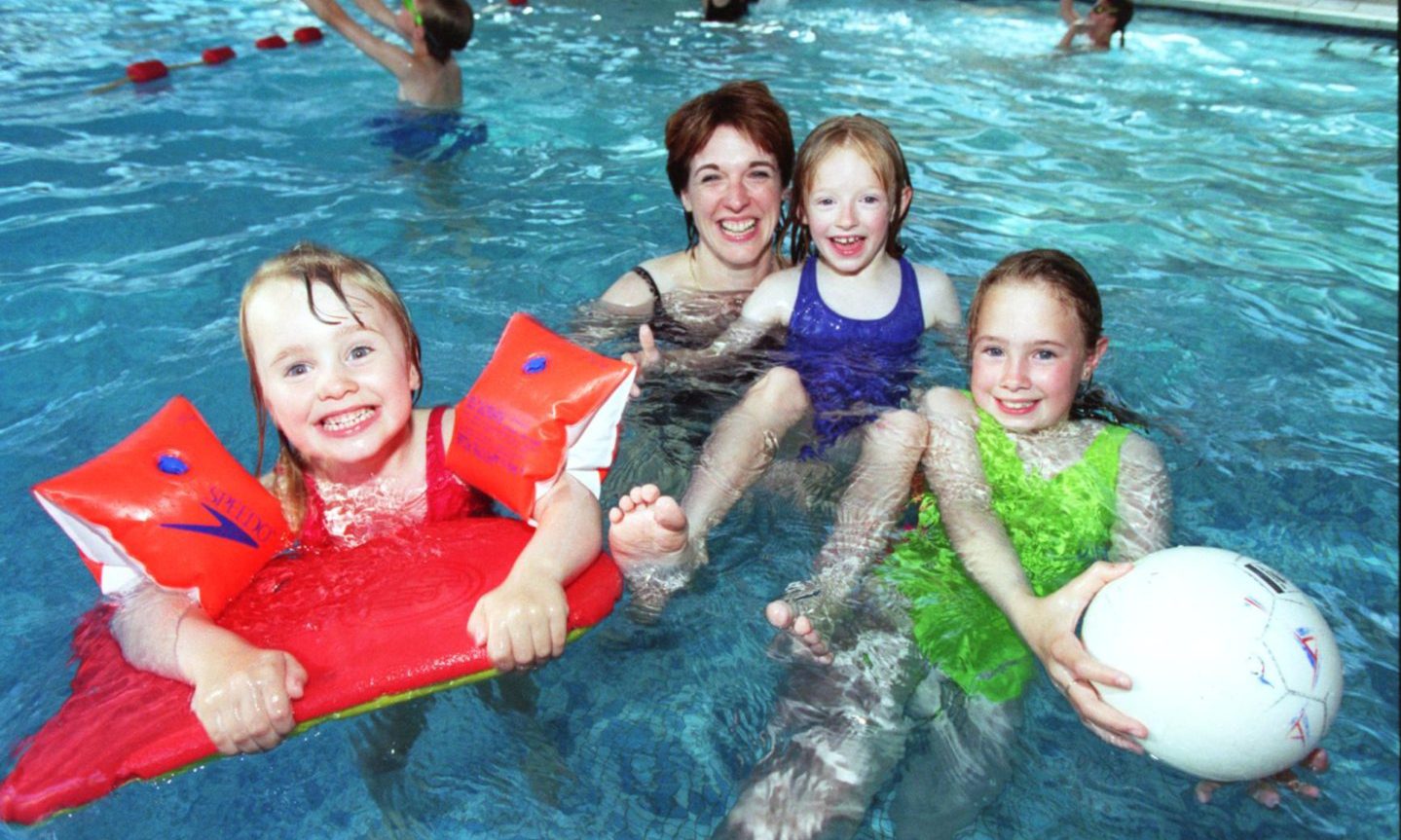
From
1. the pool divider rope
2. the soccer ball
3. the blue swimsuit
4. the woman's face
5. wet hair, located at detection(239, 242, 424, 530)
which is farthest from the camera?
the woman's face

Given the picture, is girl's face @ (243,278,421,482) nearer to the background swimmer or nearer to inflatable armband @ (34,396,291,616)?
inflatable armband @ (34,396,291,616)

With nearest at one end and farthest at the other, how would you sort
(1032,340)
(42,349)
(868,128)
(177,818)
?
(177,818) → (1032,340) → (868,128) → (42,349)

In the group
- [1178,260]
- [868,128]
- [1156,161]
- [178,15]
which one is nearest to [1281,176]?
[1156,161]

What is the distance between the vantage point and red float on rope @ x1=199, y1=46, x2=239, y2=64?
9.08 m

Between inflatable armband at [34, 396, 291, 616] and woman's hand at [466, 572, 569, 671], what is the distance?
0.73 m

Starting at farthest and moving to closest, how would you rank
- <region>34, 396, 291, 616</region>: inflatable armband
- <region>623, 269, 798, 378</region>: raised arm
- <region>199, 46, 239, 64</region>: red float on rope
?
<region>199, 46, 239, 64</region>: red float on rope, <region>623, 269, 798, 378</region>: raised arm, <region>34, 396, 291, 616</region>: inflatable armband

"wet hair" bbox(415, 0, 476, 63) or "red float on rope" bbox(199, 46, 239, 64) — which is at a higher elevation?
"wet hair" bbox(415, 0, 476, 63)

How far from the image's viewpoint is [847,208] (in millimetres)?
3795

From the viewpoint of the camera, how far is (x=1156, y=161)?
7.41m

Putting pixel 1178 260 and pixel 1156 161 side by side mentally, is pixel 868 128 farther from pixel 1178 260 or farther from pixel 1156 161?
pixel 1156 161

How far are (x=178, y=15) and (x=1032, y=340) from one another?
35.5ft

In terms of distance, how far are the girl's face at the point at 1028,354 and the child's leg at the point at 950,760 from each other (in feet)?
2.93

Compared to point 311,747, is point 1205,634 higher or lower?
higher

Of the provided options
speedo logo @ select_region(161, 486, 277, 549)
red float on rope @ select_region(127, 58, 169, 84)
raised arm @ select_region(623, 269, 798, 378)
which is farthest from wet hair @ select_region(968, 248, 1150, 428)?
red float on rope @ select_region(127, 58, 169, 84)
